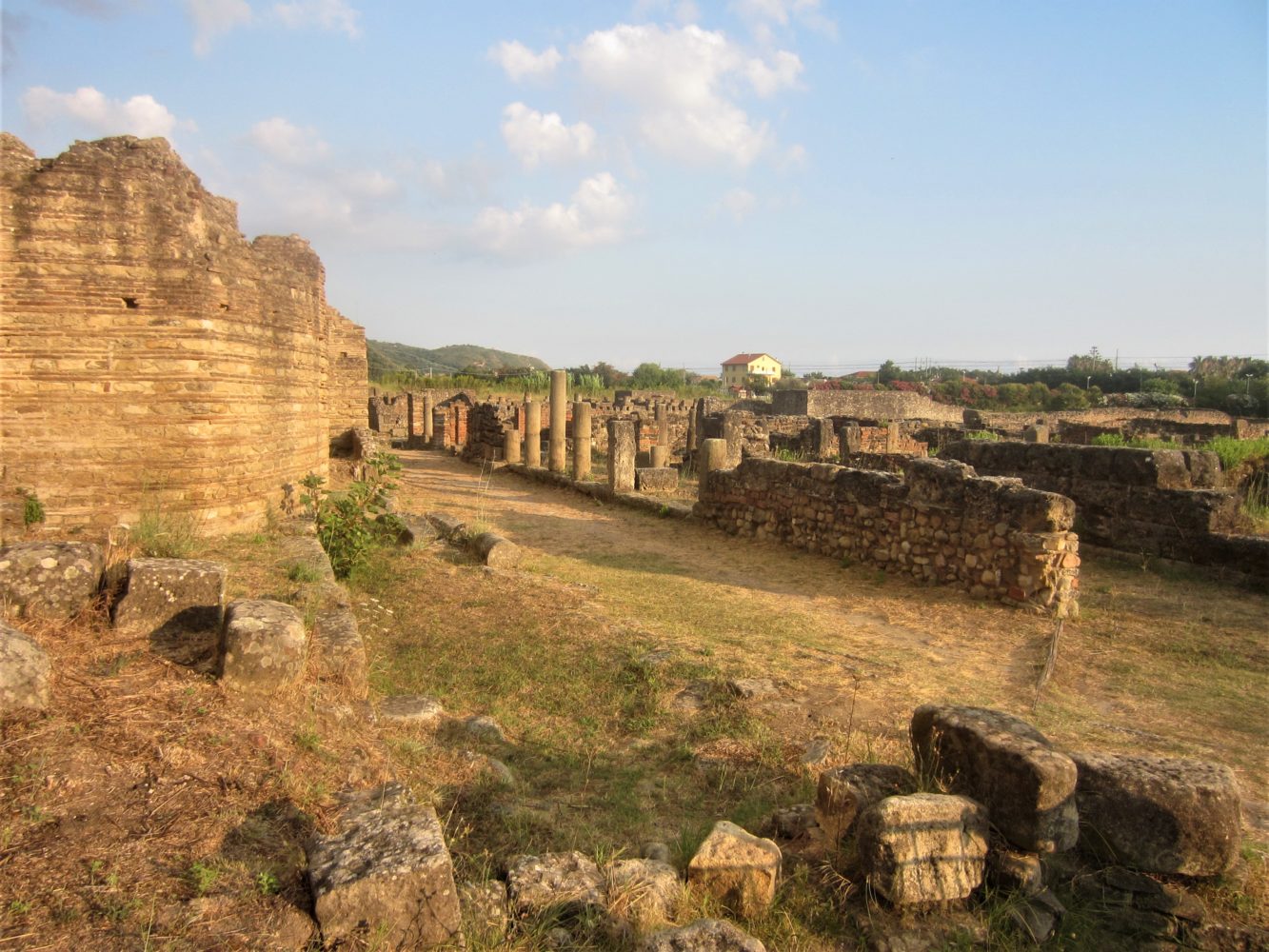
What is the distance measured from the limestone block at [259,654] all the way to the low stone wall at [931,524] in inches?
280

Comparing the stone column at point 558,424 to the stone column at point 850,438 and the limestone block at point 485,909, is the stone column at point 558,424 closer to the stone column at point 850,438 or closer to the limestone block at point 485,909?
the stone column at point 850,438

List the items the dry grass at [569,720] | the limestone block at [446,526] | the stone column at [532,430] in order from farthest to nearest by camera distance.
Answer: the stone column at [532,430] → the limestone block at [446,526] → the dry grass at [569,720]

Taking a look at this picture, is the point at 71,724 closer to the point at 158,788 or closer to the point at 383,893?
the point at 158,788

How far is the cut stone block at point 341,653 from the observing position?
4.80 metres

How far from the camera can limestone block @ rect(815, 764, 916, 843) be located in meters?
3.63

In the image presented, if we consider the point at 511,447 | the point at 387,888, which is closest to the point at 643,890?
the point at 387,888

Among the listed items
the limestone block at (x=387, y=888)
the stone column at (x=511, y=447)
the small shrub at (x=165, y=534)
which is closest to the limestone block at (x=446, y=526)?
the small shrub at (x=165, y=534)

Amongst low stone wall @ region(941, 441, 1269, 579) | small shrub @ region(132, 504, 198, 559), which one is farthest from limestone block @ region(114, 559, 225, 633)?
low stone wall @ region(941, 441, 1269, 579)

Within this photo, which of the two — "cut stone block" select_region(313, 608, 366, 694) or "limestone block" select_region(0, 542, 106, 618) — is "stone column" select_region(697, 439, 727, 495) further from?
"limestone block" select_region(0, 542, 106, 618)

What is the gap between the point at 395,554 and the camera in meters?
9.41

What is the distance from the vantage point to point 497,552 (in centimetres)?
965

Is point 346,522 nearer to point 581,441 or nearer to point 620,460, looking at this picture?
point 620,460

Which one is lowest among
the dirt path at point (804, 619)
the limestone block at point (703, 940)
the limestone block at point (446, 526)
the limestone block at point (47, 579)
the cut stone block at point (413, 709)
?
the dirt path at point (804, 619)

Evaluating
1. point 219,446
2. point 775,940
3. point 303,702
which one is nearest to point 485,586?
point 219,446
